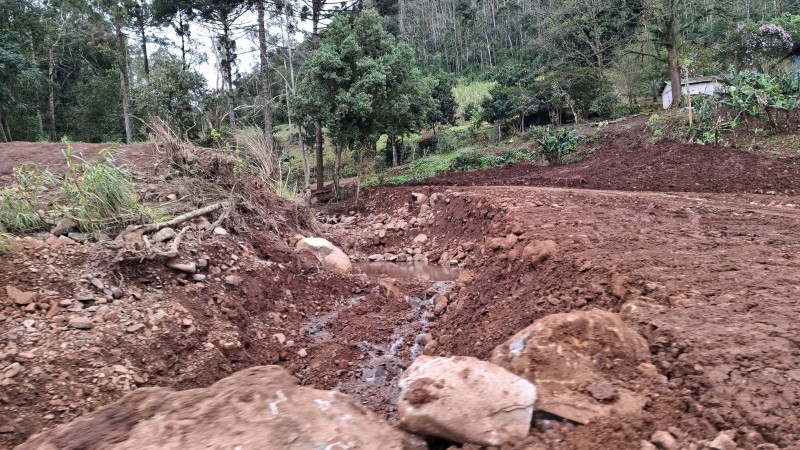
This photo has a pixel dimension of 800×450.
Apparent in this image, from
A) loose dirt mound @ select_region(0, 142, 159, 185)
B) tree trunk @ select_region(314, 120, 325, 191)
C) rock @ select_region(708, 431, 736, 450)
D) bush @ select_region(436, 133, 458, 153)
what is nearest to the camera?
rock @ select_region(708, 431, 736, 450)

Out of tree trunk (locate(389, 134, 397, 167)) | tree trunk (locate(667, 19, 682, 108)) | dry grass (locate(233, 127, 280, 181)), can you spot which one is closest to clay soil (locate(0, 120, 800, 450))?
dry grass (locate(233, 127, 280, 181))

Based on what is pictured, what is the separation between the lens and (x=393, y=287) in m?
6.58

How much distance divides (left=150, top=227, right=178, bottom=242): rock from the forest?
18.0 ft

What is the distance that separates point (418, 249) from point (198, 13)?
16537 millimetres

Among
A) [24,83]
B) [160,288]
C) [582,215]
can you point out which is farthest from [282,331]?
[24,83]

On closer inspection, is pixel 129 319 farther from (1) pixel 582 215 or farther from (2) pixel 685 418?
(1) pixel 582 215

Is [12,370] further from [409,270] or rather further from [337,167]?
[337,167]

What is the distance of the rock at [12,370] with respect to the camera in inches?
130

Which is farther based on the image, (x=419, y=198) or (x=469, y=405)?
(x=419, y=198)

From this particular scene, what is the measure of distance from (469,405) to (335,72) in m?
12.3

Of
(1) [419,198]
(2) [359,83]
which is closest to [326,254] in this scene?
(1) [419,198]

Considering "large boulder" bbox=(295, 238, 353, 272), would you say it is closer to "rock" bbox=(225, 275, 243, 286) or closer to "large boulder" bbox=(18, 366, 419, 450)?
"rock" bbox=(225, 275, 243, 286)

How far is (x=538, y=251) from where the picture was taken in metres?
5.09

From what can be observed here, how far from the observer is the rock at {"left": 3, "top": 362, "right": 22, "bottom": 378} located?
330 centimetres
